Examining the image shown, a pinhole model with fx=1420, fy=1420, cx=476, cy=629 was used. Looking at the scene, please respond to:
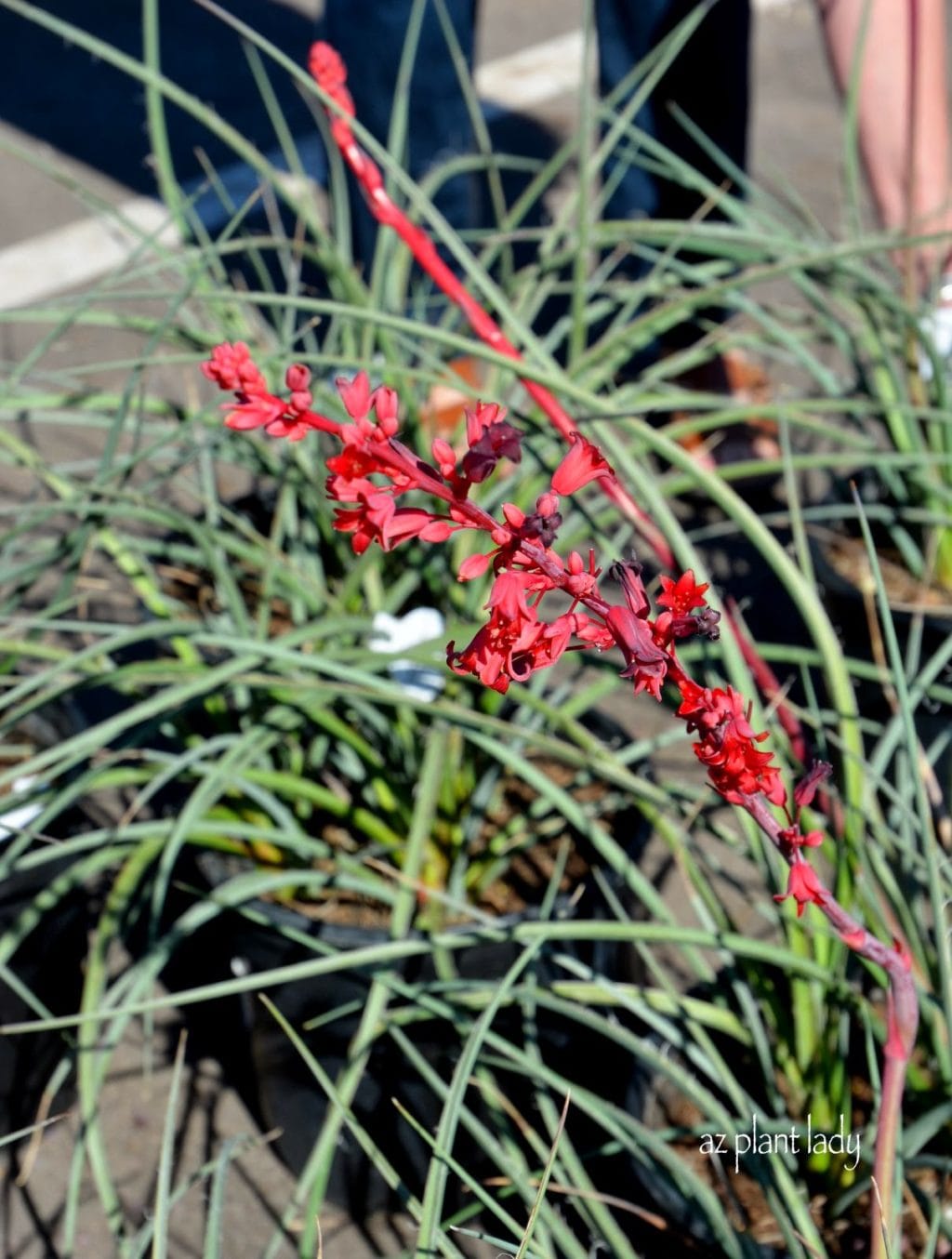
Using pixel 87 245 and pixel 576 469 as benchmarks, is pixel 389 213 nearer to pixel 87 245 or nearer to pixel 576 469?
pixel 576 469

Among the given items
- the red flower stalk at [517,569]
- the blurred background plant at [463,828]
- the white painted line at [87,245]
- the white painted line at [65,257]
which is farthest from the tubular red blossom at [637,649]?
the white painted line at [65,257]

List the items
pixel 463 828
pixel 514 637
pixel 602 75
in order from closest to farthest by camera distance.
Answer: pixel 514 637 → pixel 463 828 → pixel 602 75

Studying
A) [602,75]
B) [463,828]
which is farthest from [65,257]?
[463,828]

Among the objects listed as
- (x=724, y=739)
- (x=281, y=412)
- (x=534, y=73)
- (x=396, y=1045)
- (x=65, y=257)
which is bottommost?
(x=396, y=1045)

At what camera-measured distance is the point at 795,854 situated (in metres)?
0.53

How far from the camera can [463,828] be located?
1.12 meters

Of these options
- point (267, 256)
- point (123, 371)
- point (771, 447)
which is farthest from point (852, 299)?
point (123, 371)

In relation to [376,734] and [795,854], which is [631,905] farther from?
[795,854]

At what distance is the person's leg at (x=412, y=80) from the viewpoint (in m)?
1.81

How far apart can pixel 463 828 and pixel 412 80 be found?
119 cm

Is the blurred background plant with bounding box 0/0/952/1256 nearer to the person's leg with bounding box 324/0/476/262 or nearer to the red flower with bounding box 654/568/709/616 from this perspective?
the red flower with bounding box 654/568/709/616

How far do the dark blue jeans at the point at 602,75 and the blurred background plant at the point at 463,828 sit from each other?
0.53 metres

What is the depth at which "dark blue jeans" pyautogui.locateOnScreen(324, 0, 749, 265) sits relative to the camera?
183cm

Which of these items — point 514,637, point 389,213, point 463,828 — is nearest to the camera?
point 514,637
